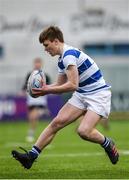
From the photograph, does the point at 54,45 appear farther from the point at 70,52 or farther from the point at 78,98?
the point at 78,98

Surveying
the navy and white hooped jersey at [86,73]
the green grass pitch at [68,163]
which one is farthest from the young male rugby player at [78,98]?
the green grass pitch at [68,163]

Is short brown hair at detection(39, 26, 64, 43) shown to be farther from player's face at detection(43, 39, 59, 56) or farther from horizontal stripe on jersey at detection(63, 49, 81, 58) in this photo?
horizontal stripe on jersey at detection(63, 49, 81, 58)

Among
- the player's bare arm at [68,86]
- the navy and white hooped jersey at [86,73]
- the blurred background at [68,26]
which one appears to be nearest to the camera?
the player's bare arm at [68,86]

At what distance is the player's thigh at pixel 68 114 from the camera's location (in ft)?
38.6

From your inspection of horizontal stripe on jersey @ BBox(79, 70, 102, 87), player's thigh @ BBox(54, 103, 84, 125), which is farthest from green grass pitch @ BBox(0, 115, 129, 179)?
horizontal stripe on jersey @ BBox(79, 70, 102, 87)

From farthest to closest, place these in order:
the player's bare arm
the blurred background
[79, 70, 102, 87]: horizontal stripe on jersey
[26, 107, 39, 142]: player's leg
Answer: the blurred background → [26, 107, 39, 142]: player's leg → [79, 70, 102, 87]: horizontal stripe on jersey → the player's bare arm

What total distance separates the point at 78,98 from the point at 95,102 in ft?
0.93

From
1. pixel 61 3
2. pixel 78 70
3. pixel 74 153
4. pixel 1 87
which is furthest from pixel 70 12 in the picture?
pixel 78 70

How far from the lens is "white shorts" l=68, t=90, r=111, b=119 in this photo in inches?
464

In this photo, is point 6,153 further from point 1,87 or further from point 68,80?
point 1,87

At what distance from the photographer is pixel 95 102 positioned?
1179cm

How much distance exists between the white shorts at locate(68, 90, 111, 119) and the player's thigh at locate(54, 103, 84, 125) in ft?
0.21

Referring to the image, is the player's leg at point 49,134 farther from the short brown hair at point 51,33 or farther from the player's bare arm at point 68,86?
the short brown hair at point 51,33

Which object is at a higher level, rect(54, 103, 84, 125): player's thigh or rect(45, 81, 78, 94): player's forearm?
rect(45, 81, 78, 94): player's forearm
